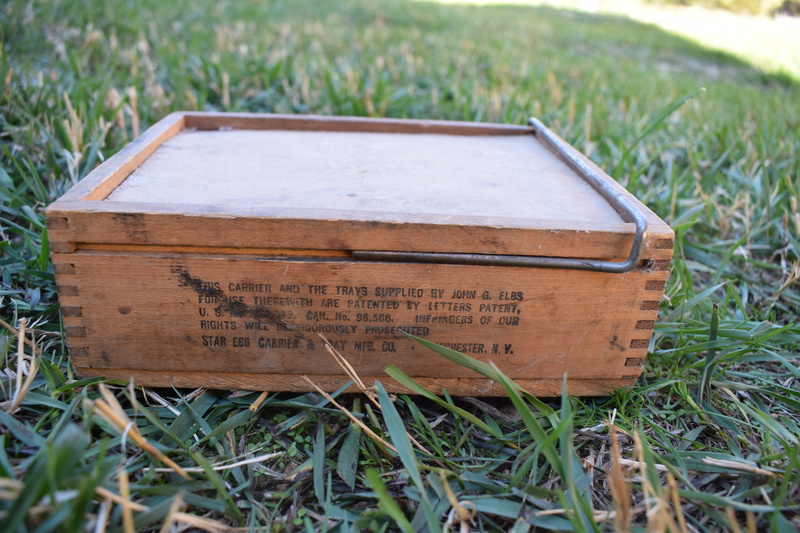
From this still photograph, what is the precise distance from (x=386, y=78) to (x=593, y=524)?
11.7 feet

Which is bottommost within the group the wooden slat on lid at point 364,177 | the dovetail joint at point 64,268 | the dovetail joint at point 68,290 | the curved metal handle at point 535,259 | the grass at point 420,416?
the grass at point 420,416

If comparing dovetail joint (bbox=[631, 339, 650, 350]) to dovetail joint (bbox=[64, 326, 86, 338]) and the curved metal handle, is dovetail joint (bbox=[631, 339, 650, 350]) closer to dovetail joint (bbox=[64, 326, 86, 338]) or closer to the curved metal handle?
the curved metal handle

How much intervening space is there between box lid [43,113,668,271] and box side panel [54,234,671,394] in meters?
0.06

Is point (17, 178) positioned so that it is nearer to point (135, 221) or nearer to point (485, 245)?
point (135, 221)

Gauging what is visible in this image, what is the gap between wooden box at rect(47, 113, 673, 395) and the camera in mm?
1382

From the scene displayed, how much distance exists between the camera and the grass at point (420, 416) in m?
1.22

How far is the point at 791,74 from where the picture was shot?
8398 millimetres

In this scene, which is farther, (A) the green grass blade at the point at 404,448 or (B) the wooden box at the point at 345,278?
(B) the wooden box at the point at 345,278

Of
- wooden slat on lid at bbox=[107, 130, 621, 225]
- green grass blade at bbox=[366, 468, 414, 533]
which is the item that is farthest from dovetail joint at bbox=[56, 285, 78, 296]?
green grass blade at bbox=[366, 468, 414, 533]

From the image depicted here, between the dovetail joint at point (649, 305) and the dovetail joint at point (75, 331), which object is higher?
the dovetail joint at point (649, 305)

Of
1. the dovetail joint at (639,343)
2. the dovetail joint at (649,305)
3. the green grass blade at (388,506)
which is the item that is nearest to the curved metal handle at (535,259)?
the dovetail joint at (649,305)

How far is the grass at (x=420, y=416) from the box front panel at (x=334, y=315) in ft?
0.35

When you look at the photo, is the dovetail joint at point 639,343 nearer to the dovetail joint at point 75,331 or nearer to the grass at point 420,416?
the grass at point 420,416

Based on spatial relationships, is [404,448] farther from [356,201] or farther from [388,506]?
[356,201]
